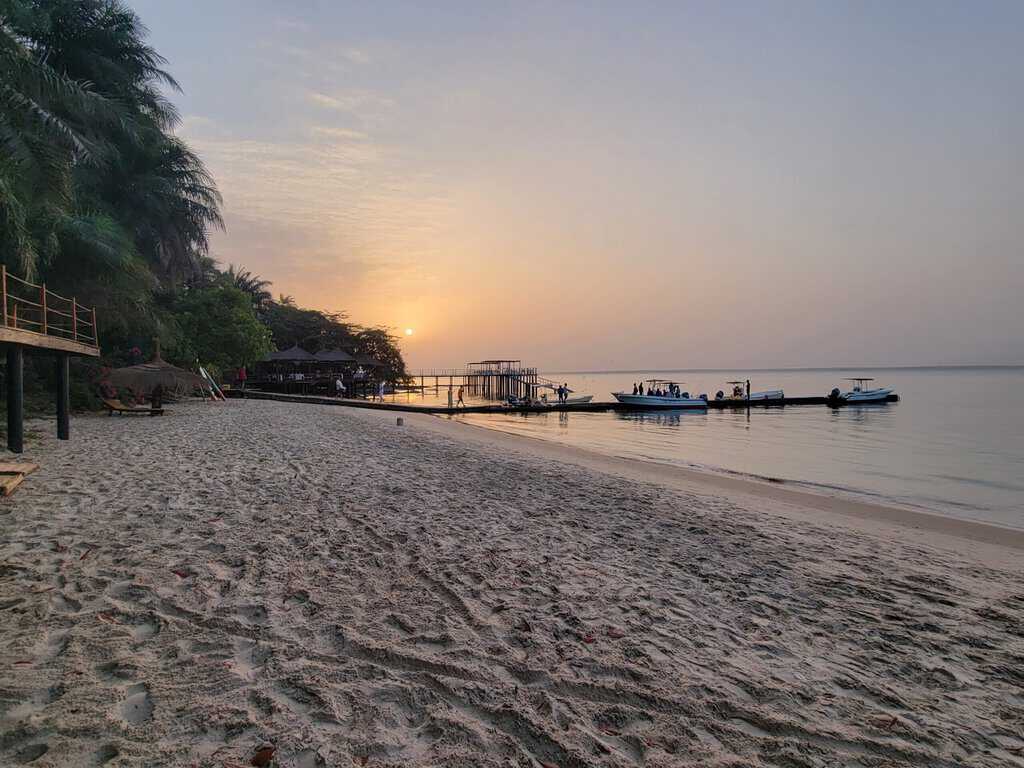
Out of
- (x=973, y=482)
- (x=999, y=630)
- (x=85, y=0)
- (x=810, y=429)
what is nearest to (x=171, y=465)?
(x=999, y=630)

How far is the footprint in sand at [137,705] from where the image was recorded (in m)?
2.61

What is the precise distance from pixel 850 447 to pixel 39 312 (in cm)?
2524

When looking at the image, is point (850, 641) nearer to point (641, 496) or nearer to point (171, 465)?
point (641, 496)

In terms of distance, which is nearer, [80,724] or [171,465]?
[80,724]

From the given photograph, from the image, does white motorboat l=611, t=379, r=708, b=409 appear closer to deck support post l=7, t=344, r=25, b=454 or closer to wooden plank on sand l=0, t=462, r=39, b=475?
deck support post l=7, t=344, r=25, b=454

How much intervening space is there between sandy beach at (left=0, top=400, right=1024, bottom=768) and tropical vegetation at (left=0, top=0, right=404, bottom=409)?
12.0 metres

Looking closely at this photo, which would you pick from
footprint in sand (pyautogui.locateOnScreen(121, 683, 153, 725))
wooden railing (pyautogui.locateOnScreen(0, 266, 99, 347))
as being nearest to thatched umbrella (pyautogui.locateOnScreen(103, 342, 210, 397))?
wooden railing (pyautogui.locateOnScreen(0, 266, 99, 347))

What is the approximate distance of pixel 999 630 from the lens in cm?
421

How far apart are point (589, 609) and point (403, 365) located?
56414mm

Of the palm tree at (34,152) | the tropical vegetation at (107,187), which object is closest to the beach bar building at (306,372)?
the tropical vegetation at (107,187)

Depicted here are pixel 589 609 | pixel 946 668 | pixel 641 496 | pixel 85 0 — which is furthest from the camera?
pixel 85 0

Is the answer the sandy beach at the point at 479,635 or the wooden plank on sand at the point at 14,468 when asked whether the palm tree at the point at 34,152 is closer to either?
the wooden plank on sand at the point at 14,468

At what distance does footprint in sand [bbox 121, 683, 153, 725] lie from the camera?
2605 millimetres

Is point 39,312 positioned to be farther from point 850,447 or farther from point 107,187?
point 850,447
